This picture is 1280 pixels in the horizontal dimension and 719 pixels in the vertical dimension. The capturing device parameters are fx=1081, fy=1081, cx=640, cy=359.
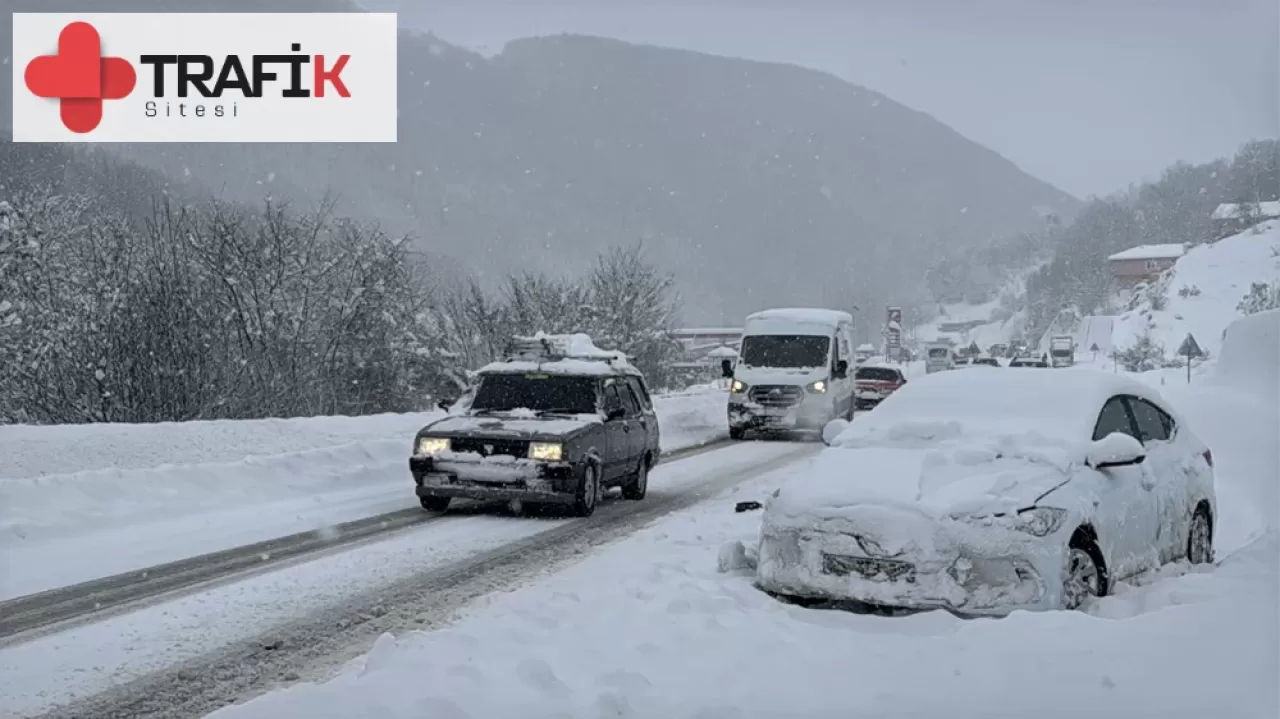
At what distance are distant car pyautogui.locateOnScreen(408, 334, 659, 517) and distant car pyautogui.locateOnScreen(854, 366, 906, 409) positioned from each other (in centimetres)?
2527

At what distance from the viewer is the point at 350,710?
500 cm

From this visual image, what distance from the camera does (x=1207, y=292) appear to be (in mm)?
94188

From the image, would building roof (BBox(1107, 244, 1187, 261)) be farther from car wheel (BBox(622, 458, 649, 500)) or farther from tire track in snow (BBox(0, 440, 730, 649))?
tire track in snow (BBox(0, 440, 730, 649))

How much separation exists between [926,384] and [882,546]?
107 inches

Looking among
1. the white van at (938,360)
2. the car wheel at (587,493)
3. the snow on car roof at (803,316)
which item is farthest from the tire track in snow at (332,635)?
the white van at (938,360)

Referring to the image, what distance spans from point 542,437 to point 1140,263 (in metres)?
169

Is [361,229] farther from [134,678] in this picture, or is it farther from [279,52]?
[134,678]

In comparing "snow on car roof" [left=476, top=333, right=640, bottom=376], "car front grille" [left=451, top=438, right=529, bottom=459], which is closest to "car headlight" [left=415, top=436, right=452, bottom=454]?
"car front grille" [left=451, top=438, right=529, bottom=459]

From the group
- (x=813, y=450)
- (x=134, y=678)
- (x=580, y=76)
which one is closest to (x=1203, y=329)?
(x=580, y=76)

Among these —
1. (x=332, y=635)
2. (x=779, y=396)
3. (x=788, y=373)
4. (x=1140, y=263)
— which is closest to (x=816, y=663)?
(x=332, y=635)

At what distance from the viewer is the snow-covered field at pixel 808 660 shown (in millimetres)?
5043

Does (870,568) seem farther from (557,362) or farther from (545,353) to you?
(545,353)

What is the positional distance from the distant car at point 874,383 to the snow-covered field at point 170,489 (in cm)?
2201

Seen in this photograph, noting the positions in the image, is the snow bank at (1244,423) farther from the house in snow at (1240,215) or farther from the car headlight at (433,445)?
the house in snow at (1240,215)
